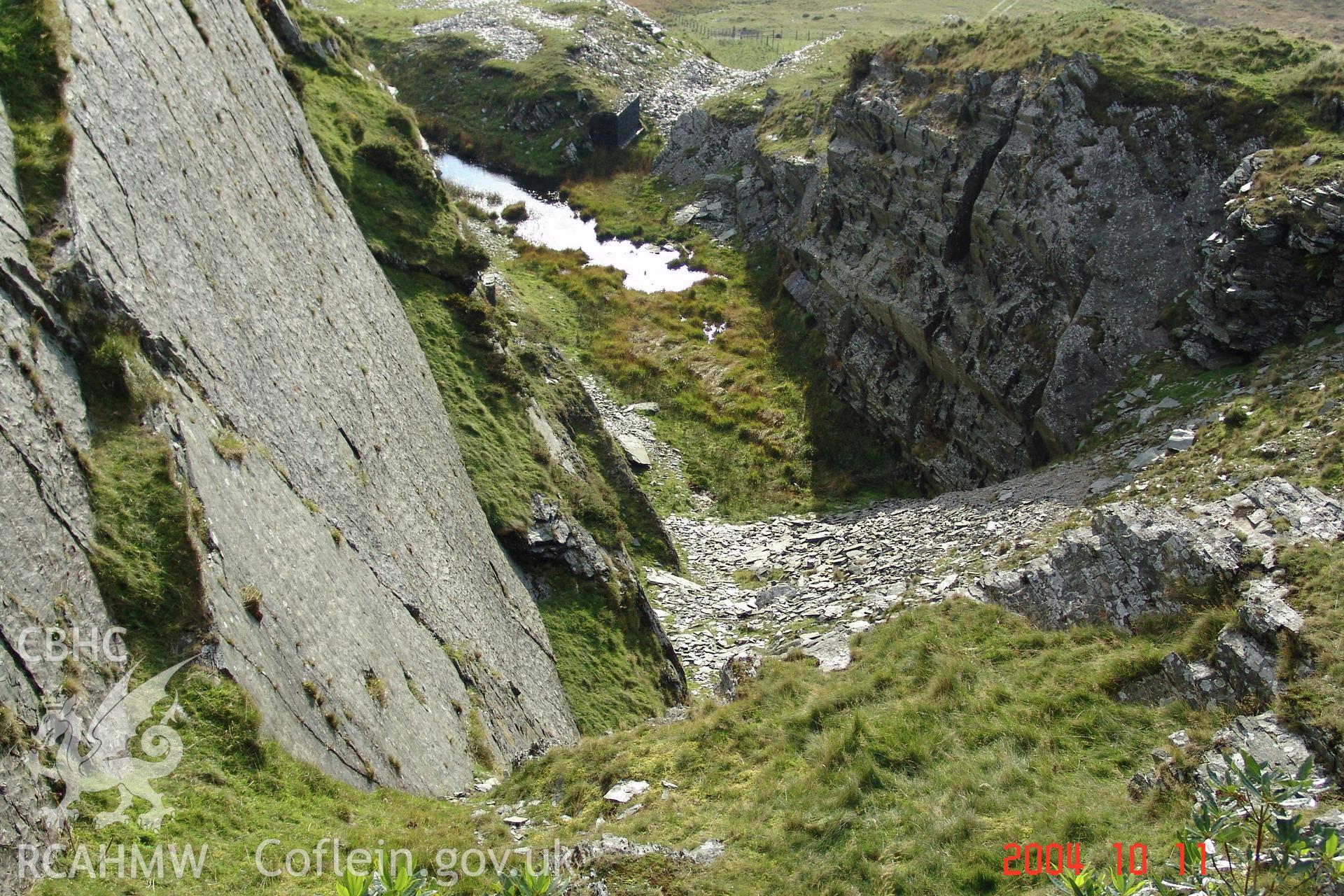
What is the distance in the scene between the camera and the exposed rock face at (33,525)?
9.56 meters

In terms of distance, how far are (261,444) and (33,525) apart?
5137 mm

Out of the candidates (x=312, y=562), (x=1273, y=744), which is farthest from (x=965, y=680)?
(x=312, y=562)

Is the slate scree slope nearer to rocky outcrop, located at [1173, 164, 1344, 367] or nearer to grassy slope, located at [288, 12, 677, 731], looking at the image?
grassy slope, located at [288, 12, 677, 731]

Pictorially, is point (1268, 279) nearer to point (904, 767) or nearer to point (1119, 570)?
point (1119, 570)

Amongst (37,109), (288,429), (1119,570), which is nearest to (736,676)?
(1119,570)

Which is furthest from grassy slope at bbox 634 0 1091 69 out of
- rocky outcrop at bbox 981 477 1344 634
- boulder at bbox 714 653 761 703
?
boulder at bbox 714 653 761 703

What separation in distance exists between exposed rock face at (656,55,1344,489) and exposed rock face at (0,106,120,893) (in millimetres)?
31398

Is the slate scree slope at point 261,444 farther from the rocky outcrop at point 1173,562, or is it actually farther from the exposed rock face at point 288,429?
the rocky outcrop at point 1173,562

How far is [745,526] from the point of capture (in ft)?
127

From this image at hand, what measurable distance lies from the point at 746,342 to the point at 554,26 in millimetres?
56140
